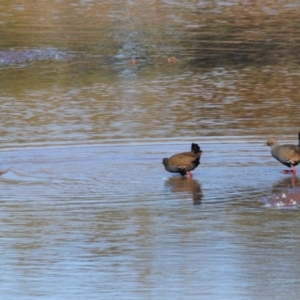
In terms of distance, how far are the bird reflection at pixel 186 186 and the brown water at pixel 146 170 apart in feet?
0.08

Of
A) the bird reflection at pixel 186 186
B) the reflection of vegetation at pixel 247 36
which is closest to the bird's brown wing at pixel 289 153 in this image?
the bird reflection at pixel 186 186

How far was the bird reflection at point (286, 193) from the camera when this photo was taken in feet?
40.2

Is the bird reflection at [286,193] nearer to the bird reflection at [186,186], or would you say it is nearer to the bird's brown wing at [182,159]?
the bird reflection at [186,186]

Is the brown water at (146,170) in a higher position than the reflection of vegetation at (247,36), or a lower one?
higher

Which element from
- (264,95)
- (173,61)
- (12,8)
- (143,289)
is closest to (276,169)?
(143,289)

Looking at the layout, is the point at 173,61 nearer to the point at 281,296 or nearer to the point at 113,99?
the point at 113,99

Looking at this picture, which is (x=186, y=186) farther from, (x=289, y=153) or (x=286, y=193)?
Result: (x=289, y=153)

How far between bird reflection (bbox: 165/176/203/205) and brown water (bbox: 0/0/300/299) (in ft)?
0.08

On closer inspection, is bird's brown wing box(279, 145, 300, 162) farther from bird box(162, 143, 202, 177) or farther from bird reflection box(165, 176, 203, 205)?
bird reflection box(165, 176, 203, 205)

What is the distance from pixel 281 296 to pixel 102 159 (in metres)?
6.54

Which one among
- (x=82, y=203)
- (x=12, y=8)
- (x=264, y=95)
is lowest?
(x=12, y=8)

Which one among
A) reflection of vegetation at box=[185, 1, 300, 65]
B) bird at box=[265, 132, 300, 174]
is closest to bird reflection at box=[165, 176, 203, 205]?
Result: bird at box=[265, 132, 300, 174]

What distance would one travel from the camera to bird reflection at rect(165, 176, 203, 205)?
12.7 meters

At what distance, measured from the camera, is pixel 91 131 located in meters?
17.2
